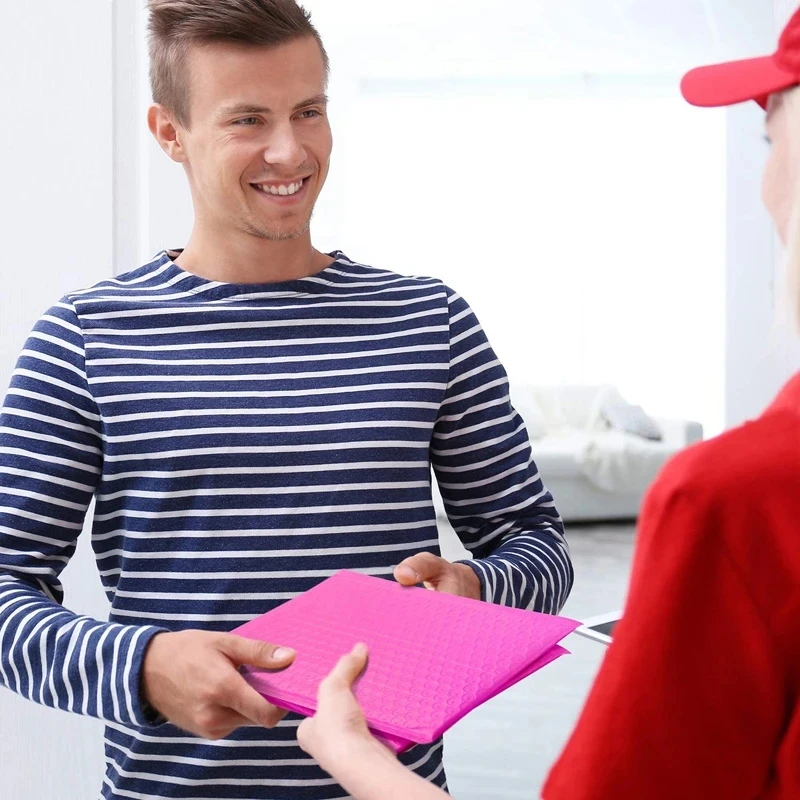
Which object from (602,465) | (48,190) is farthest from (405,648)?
(602,465)

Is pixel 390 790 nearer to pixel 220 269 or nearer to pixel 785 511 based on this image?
pixel 785 511

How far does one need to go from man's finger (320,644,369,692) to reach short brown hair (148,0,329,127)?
27.6 inches

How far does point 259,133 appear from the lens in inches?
48.8

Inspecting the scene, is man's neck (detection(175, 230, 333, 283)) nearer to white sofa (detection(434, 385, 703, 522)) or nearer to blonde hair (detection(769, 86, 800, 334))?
blonde hair (detection(769, 86, 800, 334))

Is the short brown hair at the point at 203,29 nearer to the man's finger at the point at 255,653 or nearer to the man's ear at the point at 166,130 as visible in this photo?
the man's ear at the point at 166,130

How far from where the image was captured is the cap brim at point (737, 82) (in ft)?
2.21

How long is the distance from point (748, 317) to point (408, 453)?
6569 millimetres

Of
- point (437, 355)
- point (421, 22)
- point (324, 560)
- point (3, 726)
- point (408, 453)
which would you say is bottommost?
point (3, 726)

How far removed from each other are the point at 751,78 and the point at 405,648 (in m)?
0.55

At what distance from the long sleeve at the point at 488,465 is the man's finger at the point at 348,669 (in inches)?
14.8

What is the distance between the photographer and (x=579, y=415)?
7.97 m

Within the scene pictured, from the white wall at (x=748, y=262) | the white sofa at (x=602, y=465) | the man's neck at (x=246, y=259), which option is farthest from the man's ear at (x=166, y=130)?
the white wall at (x=748, y=262)

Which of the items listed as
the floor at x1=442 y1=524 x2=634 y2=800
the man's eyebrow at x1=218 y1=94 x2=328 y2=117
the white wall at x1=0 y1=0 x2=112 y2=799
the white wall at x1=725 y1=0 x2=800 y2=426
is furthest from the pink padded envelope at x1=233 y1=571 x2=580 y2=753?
the white wall at x1=725 y1=0 x2=800 y2=426

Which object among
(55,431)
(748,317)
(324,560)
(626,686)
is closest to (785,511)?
(626,686)
